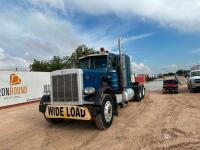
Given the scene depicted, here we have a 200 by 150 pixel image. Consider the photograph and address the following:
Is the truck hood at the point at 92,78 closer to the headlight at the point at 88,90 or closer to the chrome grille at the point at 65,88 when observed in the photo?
the headlight at the point at 88,90

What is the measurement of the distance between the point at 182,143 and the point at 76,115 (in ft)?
10.4

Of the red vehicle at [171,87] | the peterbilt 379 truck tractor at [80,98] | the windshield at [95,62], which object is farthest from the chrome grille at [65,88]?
the red vehicle at [171,87]

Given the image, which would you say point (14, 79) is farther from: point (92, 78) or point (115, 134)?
point (115, 134)

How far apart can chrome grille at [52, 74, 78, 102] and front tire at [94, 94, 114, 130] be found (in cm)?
90

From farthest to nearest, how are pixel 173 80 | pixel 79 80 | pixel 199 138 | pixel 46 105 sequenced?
pixel 173 80
pixel 46 105
pixel 79 80
pixel 199 138

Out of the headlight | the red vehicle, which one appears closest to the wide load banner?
the headlight

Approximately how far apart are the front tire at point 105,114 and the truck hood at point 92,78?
69 centimetres

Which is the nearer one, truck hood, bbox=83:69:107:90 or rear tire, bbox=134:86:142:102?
truck hood, bbox=83:69:107:90

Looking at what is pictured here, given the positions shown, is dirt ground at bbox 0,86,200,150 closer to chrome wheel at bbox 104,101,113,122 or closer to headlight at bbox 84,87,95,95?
chrome wheel at bbox 104,101,113,122

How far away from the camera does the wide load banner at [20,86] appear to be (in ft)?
51.9

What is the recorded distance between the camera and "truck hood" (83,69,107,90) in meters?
8.35

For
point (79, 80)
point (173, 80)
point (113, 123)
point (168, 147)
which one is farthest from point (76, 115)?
point (173, 80)

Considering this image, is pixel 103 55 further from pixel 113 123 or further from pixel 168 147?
pixel 168 147

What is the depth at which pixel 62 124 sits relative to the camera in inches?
365
